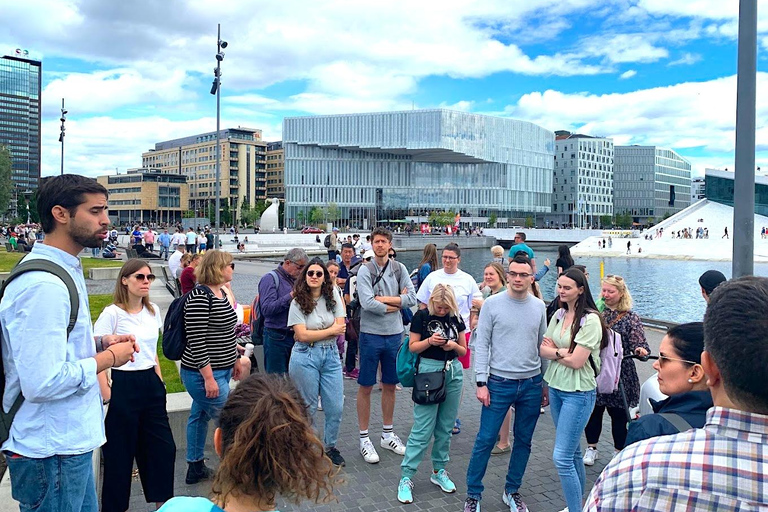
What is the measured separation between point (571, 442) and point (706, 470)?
9.81 feet

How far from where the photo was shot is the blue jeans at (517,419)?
4617mm

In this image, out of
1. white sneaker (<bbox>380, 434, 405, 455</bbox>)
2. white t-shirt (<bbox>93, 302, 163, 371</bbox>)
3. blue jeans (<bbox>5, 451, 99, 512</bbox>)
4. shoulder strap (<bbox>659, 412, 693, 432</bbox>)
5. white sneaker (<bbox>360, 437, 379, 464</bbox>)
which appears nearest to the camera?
shoulder strap (<bbox>659, 412, 693, 432</bbox>)

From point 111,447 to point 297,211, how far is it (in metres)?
104

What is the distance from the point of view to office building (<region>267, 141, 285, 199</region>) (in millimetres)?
138750

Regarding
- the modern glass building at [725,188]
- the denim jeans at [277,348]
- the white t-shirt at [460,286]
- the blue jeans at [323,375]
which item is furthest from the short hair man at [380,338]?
the modern glass building at [725,188]

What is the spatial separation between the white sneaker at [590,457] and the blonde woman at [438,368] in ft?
4.90

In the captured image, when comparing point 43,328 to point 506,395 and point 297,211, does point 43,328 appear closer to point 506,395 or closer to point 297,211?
point 506,395

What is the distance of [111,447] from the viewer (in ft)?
13.3

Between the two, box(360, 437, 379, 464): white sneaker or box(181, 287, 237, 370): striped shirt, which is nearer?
box(181, 287, 237, 370): striped shirt

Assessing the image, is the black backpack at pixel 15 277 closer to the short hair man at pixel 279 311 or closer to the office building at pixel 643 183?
the short hair man at pixel 279 311

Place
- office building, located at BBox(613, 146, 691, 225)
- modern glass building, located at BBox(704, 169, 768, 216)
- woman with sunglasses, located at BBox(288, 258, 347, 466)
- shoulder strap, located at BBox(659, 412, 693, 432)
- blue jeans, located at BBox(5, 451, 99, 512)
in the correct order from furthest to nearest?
office building, located at BBox(613, 146, 691, 225) → modern glass building, located at BBox(704, 169, 768, 216) → woman with sunglasses, located at BBox(288, 258, 347, 466) → blue jeans, located at BBox(5, 451, 99, 512) → shoulder strap, located at BBox(659, 412, 693, 432)

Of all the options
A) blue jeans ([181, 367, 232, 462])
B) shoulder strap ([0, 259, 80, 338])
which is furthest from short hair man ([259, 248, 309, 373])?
shoulder strap ([0, 259, 80, 338])

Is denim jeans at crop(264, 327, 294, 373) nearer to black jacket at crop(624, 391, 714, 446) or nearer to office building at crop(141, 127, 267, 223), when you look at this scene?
black jacket at crop(624, 391, 714, 446)

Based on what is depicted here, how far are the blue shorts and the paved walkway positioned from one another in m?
0.76
